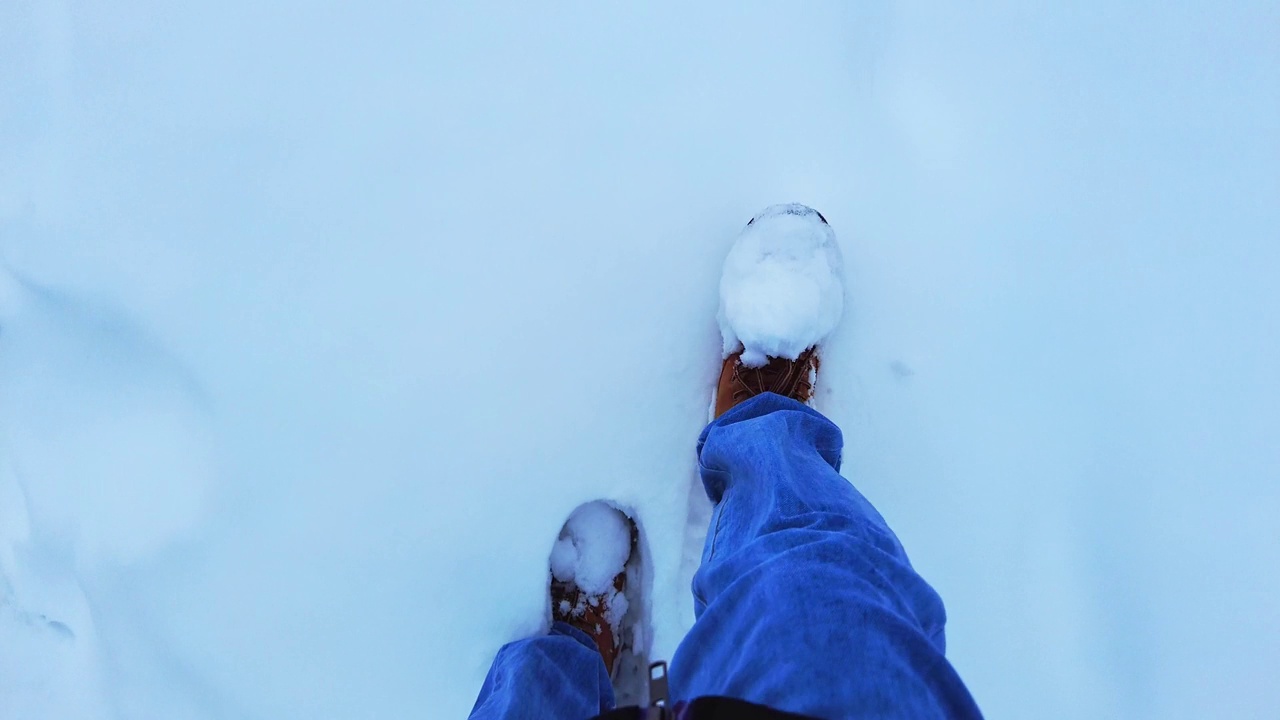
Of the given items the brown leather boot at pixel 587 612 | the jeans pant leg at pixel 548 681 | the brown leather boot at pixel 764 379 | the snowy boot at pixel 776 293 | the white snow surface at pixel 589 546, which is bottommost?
the jeans pant leg at pixel 548 681

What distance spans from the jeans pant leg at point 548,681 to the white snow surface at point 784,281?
45 centimetres

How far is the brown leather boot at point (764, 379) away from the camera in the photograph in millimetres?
824

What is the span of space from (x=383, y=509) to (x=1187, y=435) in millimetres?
1009

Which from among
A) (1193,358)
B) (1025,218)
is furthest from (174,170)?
(1193,358)

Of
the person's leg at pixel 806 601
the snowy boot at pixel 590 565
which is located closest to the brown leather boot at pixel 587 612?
the snowy boot at pixel 590 565

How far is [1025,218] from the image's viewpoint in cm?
80

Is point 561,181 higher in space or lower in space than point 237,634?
higher

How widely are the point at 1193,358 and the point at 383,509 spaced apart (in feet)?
3.39

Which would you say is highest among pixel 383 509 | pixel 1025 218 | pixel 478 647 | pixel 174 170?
pixel 174 170

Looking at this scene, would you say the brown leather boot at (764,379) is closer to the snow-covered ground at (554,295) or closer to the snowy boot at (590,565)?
the snow-covered ground at (554,295)

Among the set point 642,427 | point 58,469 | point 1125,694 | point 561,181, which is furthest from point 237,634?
point 1125,694

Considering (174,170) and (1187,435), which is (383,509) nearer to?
(174,170)

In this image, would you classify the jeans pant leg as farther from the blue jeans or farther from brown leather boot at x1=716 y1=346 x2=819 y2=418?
brown leather boot at x1=716 y1=346 x2=819 y2=418

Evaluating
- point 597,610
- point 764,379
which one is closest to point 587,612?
point 597,610
